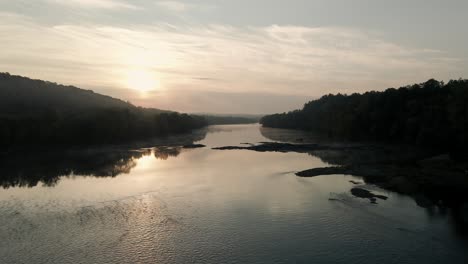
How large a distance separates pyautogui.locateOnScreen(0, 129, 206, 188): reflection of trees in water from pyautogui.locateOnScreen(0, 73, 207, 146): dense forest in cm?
662

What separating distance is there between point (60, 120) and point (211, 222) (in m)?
78.0

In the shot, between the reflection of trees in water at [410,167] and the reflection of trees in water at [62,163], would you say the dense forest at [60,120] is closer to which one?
the reflection of trees in water at [62,163]

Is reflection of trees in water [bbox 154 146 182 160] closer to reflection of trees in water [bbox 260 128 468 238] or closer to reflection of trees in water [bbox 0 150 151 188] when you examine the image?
reflection of trees in water [bbox 0 150 151 188]

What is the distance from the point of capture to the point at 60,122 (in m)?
94.1

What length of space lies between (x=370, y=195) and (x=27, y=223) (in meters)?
34.4

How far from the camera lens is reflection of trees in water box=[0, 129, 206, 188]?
5159 cm

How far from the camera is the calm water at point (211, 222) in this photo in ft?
81.9

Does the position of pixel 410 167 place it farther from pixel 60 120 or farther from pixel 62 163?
pixel 60 120

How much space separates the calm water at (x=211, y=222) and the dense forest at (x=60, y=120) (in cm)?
3692

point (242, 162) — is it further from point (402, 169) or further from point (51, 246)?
point (51, 246)

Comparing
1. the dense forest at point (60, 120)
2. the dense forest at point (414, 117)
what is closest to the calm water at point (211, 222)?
the dense forest at point (60, 120)

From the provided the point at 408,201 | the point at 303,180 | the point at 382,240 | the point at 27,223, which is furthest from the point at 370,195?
the point at 27,223

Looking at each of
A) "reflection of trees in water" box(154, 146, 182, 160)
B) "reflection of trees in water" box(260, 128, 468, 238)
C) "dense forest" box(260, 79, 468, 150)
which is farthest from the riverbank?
"reflection of trees in water" box(154, 146, 182, 160)

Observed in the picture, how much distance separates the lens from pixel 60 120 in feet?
313
